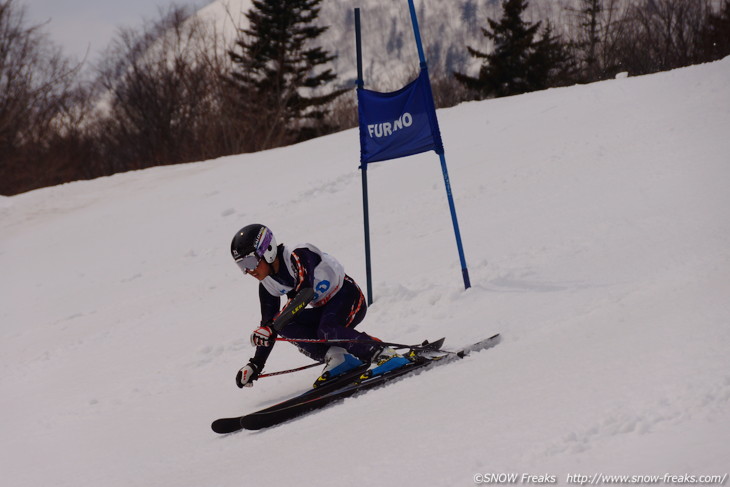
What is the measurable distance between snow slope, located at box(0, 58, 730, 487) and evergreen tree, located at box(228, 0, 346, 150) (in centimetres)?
2034

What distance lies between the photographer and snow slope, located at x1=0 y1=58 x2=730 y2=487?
3.41 metres

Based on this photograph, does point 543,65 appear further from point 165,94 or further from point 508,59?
point 165,94

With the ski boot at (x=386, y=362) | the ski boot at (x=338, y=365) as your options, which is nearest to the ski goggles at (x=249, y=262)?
the ski boot at (x=338, y=365)

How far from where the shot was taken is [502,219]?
9.59m

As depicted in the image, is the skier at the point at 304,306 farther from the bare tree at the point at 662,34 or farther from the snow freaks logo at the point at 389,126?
the bare tree at the point at 662,34

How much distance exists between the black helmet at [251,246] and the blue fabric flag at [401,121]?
2.41m

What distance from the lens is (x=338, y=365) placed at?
5.16 meters

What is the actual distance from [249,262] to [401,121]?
2739 mm

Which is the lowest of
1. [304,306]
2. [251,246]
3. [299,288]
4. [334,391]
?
[334,391]

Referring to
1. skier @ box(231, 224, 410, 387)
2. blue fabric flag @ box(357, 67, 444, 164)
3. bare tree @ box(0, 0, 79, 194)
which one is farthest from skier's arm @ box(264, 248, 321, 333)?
bare tree @ box(0, 0, 79, 194)

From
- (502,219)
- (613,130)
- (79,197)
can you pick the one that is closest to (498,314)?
(502,219)

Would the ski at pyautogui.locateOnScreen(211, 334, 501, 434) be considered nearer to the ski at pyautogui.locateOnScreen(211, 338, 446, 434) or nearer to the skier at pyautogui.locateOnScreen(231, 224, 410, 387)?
the ski at pyautogui.locateOnScreen(211, 338, 446, 434)

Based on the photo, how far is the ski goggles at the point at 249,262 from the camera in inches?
193

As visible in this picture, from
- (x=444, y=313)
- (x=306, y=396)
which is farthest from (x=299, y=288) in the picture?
(x=444, y=313)
